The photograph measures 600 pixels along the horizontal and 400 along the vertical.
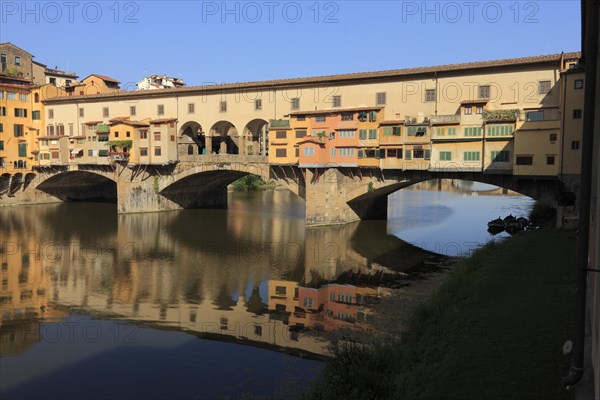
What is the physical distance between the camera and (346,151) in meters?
42.2

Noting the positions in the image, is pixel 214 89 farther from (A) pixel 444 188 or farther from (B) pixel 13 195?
(A) pixel 444 188

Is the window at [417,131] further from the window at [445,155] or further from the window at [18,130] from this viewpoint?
the window at [18,130]

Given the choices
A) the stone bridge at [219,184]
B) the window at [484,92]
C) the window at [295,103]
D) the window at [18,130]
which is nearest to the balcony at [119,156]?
the stone bridge at [219,184]

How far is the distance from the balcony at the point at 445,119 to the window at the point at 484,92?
2427 millimetres

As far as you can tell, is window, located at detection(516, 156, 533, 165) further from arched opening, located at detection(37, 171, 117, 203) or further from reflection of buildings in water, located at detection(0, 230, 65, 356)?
arched opening, located at detection(37, 171, 117, 203)

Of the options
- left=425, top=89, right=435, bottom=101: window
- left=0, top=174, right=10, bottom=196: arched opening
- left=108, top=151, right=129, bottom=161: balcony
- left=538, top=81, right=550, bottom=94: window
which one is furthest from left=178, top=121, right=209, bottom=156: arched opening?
left=538, top=81, right=550, bottom=94: window

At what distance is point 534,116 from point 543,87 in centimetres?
336

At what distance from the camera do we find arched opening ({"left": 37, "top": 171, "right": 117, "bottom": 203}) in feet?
207

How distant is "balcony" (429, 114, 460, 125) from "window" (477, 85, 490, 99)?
2.43 meters

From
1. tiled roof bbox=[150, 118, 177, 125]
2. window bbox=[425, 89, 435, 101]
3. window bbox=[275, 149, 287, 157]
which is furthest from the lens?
tiled roof bbox=[150, 118, 177, 125]

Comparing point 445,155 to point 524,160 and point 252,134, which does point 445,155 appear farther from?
point 252,134

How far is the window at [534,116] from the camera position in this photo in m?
32.8

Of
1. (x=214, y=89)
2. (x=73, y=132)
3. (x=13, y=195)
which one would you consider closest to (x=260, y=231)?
(x=214, y=89)

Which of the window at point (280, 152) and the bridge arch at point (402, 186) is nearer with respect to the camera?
the bridge arch at point (402, 186)
